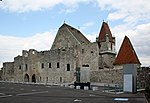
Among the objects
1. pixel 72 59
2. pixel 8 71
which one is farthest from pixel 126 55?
pixel 8 71

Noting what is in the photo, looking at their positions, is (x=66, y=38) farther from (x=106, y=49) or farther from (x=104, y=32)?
(x=106, y=49)

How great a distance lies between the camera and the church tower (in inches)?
1900

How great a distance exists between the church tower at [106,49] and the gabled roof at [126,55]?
343 centimetres

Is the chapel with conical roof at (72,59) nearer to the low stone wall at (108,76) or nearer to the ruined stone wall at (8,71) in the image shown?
the low stone wall at (108,76)

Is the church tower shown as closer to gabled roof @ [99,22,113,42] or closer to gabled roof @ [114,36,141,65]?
gabled roof @ [99,22,113,42]

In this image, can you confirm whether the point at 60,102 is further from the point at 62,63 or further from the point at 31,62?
the point at 31,62

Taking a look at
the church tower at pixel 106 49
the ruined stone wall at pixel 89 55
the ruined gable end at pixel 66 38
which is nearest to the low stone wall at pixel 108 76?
the ruined stone wall at pixel 89 55

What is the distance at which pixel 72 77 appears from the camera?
153ft

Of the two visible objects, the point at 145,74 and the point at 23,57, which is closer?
the point at 145,74

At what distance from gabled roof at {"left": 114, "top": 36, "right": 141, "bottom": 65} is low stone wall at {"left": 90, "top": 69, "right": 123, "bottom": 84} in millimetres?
4668

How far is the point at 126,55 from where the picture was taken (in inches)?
1742

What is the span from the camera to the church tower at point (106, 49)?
158 ft

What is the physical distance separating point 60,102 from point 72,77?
32247 millimetres

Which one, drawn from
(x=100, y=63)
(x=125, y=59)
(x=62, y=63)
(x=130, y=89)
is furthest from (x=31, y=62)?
(x=130, y=89)
